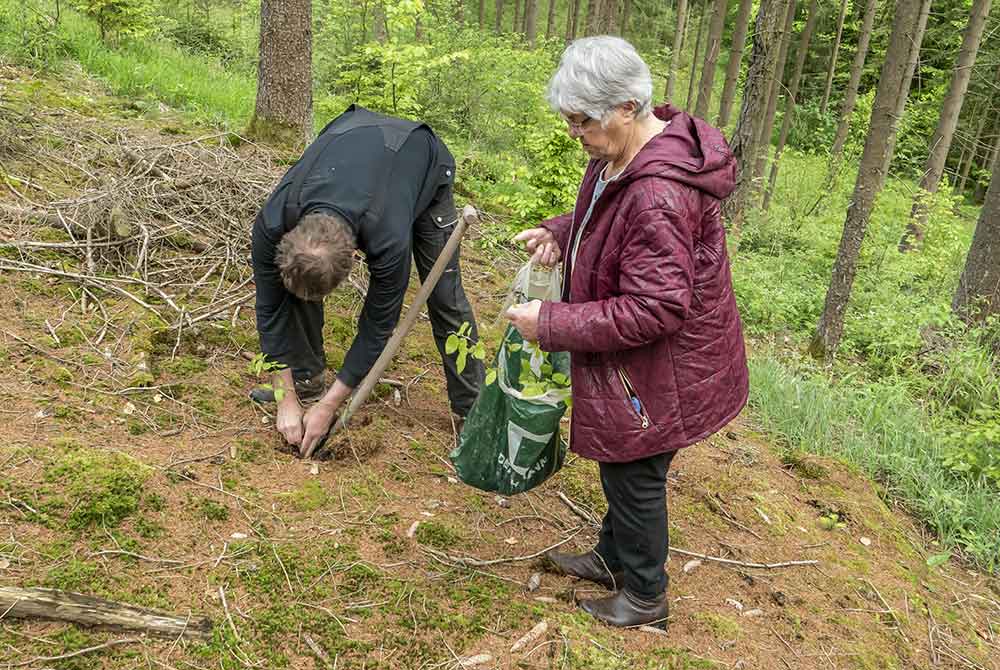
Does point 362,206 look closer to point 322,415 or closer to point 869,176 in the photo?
point 322,415

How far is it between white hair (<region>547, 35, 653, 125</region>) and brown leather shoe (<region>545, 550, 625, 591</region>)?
169 centimetres

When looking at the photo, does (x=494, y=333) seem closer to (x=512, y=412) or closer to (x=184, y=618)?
(x=512, y=412)

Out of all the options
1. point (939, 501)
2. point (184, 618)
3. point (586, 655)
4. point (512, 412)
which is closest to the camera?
point (184, 618)

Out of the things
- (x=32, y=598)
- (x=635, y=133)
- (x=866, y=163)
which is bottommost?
(x=32, y=598)

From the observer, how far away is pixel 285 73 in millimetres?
5539

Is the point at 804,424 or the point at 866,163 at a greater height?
the point at 866,163

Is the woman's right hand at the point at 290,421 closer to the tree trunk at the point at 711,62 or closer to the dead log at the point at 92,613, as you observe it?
the dead log at the point at 92,613

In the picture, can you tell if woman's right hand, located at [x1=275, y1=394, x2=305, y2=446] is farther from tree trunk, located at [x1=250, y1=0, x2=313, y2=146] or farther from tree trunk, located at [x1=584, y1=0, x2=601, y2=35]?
tree trunk, located at [x1=584, y1=0, x2=601, y2=35]

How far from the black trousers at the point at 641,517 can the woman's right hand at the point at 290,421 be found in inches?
57.9

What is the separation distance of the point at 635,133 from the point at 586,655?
1676 mm

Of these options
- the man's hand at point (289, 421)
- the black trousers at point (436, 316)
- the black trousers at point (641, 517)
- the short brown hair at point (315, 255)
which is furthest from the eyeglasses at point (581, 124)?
the man's hand at point (289, 421)

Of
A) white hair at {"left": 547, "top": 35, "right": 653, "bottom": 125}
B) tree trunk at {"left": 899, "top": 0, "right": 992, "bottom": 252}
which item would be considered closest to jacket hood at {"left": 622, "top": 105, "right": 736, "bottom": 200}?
white hair at {"left": 547, "top": 35, "right": 653, "bottom": 125}

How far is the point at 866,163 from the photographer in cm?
588

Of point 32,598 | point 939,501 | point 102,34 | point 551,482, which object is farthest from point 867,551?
point 102,34
